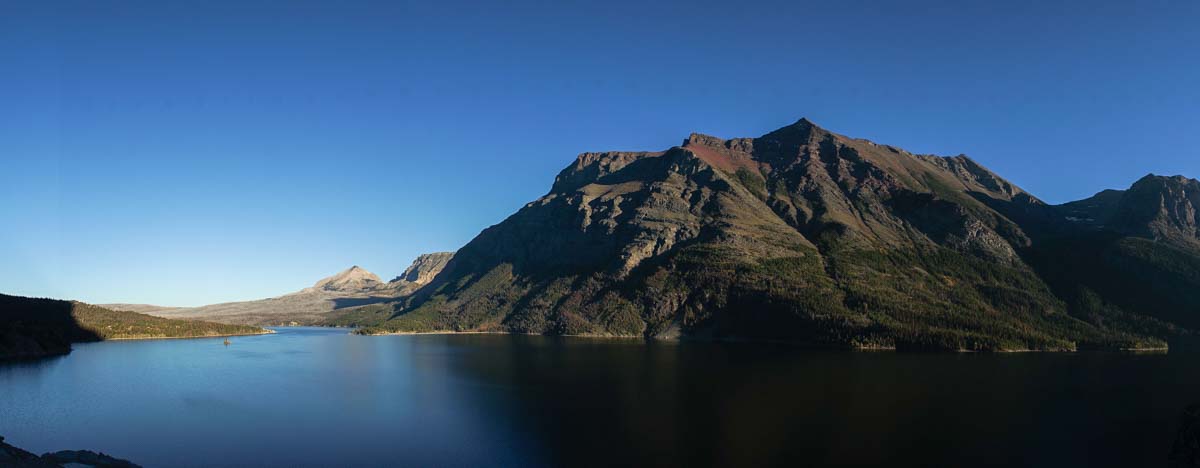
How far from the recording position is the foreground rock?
5220 cm

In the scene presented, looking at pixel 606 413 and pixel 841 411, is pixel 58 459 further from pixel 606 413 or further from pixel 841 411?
pixel 841 411

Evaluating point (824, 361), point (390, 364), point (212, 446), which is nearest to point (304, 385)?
point (390, 364)

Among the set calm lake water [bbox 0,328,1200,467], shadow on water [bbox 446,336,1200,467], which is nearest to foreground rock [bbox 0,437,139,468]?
calm lake water [bbox 0,328,1200,467]

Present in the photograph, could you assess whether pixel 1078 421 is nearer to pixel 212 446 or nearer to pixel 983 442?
pixel 983 442

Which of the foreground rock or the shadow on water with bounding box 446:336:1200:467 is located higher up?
the foreground rock

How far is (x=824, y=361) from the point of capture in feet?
537

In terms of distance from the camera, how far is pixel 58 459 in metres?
60.2

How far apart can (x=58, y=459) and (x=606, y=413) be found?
61096mm

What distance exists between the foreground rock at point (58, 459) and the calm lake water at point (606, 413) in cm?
385

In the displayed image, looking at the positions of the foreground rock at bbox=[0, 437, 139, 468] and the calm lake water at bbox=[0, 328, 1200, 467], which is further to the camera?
the calm lake water at bbox=[0, 328, 1200, 467]

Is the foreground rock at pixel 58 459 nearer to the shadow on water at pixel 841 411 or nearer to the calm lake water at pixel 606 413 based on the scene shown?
the calm lake water at pixel 606 413

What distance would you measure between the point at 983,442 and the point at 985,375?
71.5 meters

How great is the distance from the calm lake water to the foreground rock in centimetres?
385

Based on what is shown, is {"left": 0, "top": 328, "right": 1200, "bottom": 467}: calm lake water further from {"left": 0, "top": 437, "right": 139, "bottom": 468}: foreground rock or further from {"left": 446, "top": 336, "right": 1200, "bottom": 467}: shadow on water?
{"left": 0, "top": 437, "right": 139, "bottom": 468}: foreground rock
